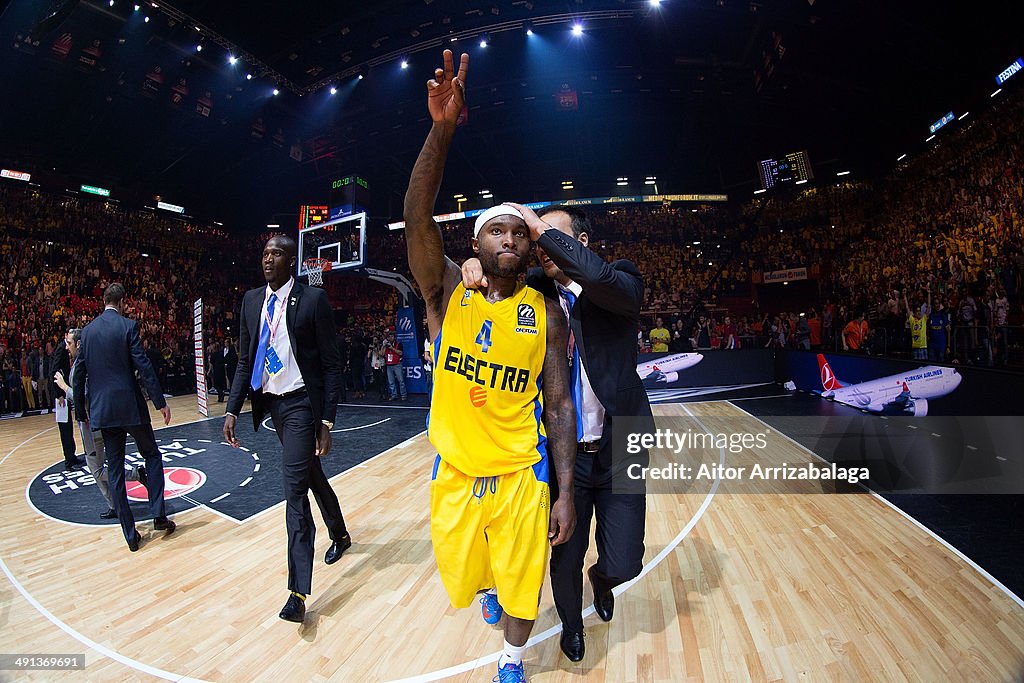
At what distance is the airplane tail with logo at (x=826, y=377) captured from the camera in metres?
8.63

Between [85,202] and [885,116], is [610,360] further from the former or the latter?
[85,202]

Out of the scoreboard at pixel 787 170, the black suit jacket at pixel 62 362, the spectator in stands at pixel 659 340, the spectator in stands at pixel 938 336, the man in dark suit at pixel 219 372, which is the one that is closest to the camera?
the black suit jacket at pixel 62 362

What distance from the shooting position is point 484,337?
68.9 inches

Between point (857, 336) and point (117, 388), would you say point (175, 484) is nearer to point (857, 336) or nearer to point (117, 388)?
point (117, 388)

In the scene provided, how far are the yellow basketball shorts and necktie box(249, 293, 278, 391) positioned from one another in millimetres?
1540

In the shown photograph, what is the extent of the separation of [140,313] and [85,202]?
5260 mm

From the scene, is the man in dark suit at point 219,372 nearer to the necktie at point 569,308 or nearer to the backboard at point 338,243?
the backboard at point 338,243

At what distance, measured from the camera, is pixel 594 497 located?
7.03ft

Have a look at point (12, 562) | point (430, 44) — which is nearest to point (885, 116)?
point (430, 44)

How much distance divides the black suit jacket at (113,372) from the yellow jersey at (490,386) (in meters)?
2.93

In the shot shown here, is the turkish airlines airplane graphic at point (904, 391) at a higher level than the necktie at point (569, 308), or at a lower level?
lower

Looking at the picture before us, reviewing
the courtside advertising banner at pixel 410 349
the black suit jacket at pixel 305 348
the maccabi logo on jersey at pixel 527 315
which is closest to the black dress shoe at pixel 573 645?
the maccabi logo on jersey at pixel 527 315

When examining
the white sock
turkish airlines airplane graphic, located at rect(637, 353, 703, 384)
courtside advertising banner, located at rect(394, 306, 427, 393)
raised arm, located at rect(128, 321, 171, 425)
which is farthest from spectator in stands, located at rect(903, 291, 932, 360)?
raised arm, located at rect(128, 321, 171, 425)

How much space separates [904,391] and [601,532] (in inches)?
247
